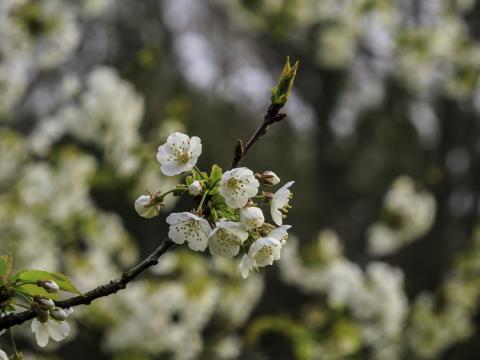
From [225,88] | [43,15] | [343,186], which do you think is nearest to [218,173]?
[43,15]

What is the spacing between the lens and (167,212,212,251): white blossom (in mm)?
1180

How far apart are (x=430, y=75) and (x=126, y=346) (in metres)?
4.83

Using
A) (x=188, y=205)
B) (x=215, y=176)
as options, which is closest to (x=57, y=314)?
(x=215, y=176)

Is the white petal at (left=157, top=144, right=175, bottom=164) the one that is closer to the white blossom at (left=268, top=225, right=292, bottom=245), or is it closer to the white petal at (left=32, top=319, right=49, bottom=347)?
the white blossom at (left=268, top=225, right=292, bottom=245)

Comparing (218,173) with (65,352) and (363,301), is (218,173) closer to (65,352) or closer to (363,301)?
(363,301)

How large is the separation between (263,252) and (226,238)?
0.27 ft

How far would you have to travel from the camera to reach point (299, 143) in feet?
48.9

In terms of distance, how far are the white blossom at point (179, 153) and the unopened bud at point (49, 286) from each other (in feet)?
1.08

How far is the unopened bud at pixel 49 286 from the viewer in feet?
3.68

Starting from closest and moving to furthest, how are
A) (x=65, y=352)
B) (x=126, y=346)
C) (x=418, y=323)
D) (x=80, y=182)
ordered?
(x=126, y=346)
(x=80, y=182)
(x=418, y=323)
(x=65, y=352)

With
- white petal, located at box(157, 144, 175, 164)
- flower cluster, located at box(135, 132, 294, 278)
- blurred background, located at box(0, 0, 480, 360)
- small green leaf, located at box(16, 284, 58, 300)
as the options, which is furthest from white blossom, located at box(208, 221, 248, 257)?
blurred background, located at box(0, 0, 480, 360)

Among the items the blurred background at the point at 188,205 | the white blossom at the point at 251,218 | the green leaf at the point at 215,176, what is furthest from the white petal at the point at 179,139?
the blurred background at the point at 188,205

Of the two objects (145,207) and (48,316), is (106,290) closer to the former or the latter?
(48,316)

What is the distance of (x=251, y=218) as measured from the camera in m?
1.18
